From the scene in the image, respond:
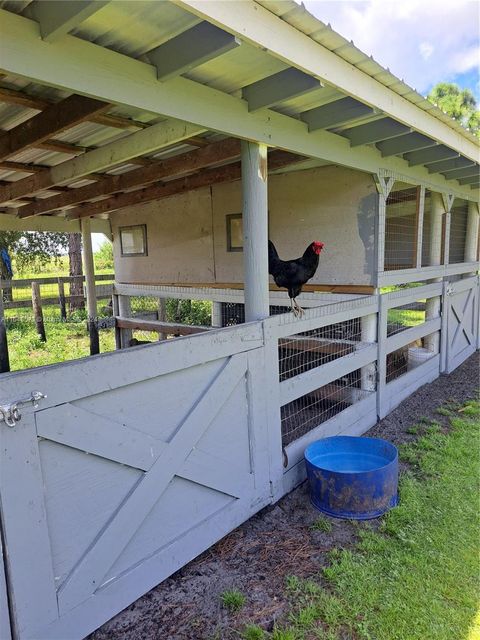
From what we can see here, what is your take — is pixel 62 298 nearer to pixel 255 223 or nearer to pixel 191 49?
pixel 255 223

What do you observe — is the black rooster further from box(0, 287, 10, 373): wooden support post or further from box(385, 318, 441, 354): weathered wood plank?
box(0, 287, 10, 373): wooden support post

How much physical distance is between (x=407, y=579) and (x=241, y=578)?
0.81 meters

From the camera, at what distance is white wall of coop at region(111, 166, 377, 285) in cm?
379

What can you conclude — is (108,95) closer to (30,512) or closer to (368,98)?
(368,98)

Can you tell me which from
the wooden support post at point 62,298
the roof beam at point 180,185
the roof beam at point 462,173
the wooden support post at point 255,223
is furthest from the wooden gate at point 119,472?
the wooden support post at point 62,298

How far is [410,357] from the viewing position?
5.20m

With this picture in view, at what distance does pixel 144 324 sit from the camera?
558cm

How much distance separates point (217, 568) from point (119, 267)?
4.83 metres

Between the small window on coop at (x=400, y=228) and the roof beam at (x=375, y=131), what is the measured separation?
1562mm

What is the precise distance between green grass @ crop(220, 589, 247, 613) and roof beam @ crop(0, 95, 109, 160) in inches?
93.1

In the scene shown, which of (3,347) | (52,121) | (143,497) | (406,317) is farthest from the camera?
(406,317)

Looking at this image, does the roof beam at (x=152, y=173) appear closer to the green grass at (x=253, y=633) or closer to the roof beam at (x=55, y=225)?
the roof beam at (x=55, y=225)

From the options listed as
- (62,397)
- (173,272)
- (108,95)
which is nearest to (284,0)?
(108,95)

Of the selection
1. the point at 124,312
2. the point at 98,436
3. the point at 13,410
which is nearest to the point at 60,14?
the point at 13,410
